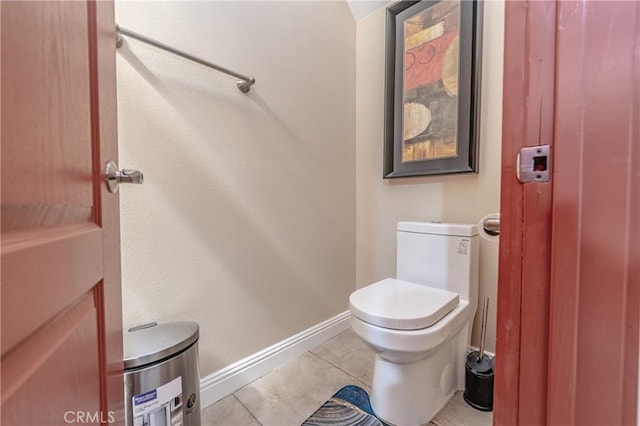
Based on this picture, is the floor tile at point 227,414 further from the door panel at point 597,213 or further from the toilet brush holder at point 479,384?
the door panel at point 597,213

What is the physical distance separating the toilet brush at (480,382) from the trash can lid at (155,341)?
118cm

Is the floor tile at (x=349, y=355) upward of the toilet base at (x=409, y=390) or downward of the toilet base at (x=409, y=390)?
downward

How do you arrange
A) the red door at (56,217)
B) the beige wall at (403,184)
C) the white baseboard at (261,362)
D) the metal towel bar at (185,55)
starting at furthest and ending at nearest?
the beige wall at (403,184) < the white baseboard at (261,362) < the metal towel bar at (185,55) < the red door at (56,217)

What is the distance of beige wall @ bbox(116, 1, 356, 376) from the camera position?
1013 mm

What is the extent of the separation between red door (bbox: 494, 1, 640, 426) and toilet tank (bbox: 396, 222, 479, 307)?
0.93 meters

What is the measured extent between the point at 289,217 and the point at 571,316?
48.7 inches

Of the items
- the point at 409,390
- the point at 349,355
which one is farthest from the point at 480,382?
the point at 349,355

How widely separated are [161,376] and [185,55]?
1.14m

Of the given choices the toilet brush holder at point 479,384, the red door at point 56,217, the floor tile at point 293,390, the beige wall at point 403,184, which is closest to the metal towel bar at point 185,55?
the red door at point 56,217

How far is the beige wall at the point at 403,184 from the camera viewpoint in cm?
137

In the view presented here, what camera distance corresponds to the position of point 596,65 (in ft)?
1.16

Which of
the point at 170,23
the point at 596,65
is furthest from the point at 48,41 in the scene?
the point at 170,23

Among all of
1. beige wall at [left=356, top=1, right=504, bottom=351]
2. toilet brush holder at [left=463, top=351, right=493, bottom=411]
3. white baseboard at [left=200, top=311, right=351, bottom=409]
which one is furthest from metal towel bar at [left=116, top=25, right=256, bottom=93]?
toilet brush holder at [left=463, top=351, right=493, bottom=411]

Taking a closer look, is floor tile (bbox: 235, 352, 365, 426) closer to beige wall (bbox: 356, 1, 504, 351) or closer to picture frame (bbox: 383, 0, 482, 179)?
beige wall (bbox: 356, 1, 504, 351)
